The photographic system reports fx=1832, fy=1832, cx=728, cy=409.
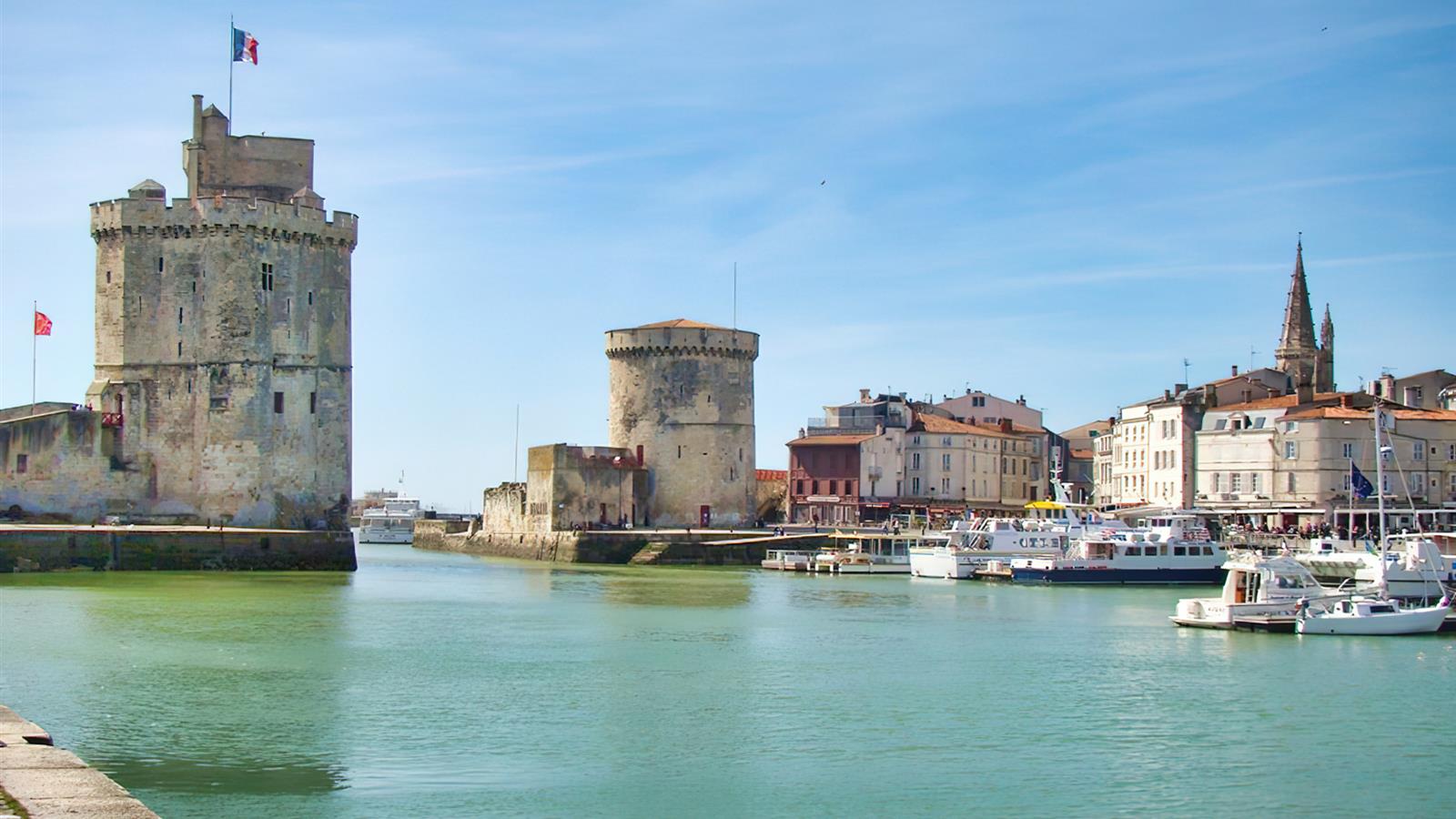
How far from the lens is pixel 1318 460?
2418 inches

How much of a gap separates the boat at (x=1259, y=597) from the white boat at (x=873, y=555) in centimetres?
2016

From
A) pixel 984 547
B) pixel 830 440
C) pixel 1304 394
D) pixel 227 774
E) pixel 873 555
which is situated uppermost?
pixel 1304 394

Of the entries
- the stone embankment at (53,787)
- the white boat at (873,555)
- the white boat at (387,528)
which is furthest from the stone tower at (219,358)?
the white boat at (387,528)

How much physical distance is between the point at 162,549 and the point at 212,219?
8.62 m

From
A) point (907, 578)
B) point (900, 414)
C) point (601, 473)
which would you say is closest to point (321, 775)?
point (907, 578)

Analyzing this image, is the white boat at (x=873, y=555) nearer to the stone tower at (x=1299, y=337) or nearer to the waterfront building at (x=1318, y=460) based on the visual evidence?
the waterfront building at (x=1318, y=460)

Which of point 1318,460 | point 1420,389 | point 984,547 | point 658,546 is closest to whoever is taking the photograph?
point 984,547

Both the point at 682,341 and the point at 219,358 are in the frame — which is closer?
the point at 219,358

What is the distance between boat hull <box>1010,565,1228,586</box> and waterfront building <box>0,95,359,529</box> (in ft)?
64.8

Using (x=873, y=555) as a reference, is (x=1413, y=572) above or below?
above

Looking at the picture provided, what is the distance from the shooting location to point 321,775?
58.5 ft

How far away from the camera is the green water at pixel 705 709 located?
1756cm

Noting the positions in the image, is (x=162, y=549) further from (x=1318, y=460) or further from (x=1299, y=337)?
(x=1299, y=337)

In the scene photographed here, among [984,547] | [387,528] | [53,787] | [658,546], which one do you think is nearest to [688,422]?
[658,546]
